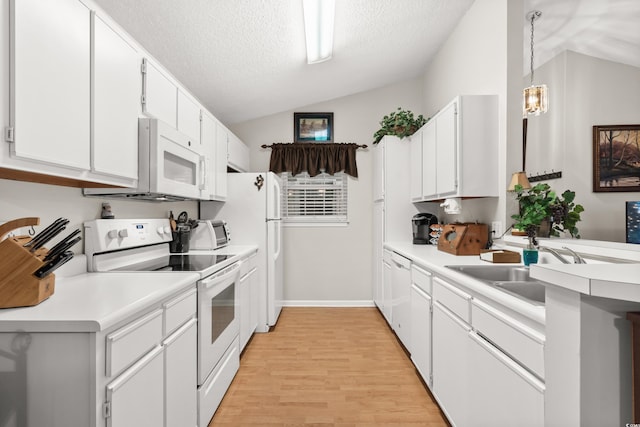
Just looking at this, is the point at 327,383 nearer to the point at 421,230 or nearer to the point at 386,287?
the point at 386,287

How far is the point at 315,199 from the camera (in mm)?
4344

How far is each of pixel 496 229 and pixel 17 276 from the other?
271 centimetres

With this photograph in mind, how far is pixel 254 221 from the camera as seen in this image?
338 cm

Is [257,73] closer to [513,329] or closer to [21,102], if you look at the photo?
[21,102]

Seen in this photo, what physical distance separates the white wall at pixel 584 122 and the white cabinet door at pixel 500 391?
133 cm

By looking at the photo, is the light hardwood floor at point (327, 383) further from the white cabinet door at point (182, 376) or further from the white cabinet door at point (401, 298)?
the white cabinet door at point (182, 376)

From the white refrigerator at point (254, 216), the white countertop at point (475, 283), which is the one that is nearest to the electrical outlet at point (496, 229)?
the white countertop at point (475, 283)

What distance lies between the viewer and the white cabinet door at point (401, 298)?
Result: 2627mm

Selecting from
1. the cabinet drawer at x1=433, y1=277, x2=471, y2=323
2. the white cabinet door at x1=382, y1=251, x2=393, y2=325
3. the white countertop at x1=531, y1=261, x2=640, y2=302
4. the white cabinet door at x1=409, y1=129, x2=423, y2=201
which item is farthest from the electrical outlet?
the white countertop at x1=531, y1=261, x2=640, y2=302

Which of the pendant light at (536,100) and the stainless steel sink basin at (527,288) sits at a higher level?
the pendant light at (536,100)

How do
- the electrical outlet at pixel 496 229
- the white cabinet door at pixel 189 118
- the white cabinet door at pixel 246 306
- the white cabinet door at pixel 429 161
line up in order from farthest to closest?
1. the white cabinet door at pixel 429 161
2. the white cabinet door at pixel 246 306
3. the electrical outlet at pixel 496 229
4. the white cabinet door at pixel 189 118

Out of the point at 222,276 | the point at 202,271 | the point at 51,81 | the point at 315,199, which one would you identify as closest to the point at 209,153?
the point at 222,276

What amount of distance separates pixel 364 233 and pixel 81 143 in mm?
3424

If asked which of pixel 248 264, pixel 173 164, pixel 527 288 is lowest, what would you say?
pixel 248 264
